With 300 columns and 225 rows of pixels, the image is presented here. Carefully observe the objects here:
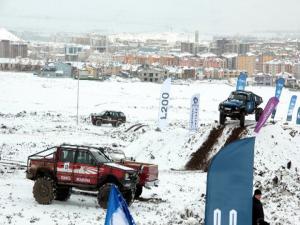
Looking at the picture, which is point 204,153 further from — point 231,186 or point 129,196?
point 231,186

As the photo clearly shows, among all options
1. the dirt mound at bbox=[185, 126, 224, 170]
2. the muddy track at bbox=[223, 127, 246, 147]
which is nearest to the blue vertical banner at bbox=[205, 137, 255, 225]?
the dirt mound at bbox=[185, 126, 224, 170]

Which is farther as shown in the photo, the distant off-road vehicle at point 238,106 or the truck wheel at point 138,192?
the distant off-road vehicle at point 238,106

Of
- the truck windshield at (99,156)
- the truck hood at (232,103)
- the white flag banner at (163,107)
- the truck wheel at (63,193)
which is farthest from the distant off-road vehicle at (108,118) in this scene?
the truck windshield at (99,156)

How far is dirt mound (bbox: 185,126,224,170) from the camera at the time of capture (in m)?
30.6

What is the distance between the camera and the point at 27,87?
110812 mm

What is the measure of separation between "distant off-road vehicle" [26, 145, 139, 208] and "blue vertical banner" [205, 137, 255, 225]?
10.8m

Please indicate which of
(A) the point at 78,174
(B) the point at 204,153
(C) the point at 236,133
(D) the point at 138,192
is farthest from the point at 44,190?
(C) the point at 236,133

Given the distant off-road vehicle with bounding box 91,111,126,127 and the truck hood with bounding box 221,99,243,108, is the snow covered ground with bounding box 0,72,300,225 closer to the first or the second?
the distant off-road vehicle with bounding box 91,111,126,127

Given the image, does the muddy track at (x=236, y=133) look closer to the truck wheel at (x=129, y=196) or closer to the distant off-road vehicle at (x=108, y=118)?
the truck wheel at (x=129, y=196)

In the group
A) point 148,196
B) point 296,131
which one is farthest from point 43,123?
point 148,196

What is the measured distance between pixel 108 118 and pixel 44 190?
3668 cm

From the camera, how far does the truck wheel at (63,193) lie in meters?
19.3

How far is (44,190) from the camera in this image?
18.8 metres

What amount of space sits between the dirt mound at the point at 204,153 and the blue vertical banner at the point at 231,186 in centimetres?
2231
